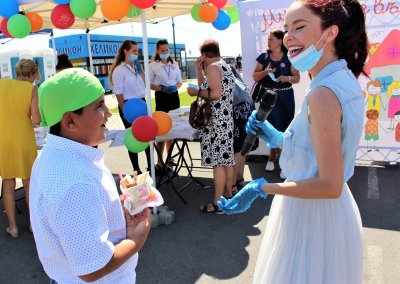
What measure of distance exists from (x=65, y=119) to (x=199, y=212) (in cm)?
324

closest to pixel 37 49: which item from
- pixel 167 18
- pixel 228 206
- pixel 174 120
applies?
pixel 167 18

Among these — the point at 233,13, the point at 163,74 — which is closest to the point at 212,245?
the point at 163,74

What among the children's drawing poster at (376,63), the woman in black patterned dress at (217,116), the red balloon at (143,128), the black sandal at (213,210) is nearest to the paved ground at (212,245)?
the black sandal at (213,210)

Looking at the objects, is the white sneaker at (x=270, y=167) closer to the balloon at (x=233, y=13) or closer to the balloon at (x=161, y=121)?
the balloon at (x=233, y=13)

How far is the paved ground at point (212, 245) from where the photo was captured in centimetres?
304

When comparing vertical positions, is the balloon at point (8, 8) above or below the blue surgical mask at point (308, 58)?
above

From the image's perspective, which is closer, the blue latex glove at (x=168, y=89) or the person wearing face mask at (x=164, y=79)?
the person wearing face mask at (x=164, y=79)

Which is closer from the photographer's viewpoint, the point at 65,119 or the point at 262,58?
the point at 65,119

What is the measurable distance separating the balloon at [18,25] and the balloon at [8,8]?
61mm

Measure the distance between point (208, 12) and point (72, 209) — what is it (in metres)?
3.64

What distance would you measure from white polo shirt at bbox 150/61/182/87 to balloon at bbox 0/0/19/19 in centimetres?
232

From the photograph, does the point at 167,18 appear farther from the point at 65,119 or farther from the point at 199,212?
the point at 65,119

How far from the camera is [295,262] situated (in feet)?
5.21

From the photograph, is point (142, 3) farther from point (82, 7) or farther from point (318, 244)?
point (318, 244)
